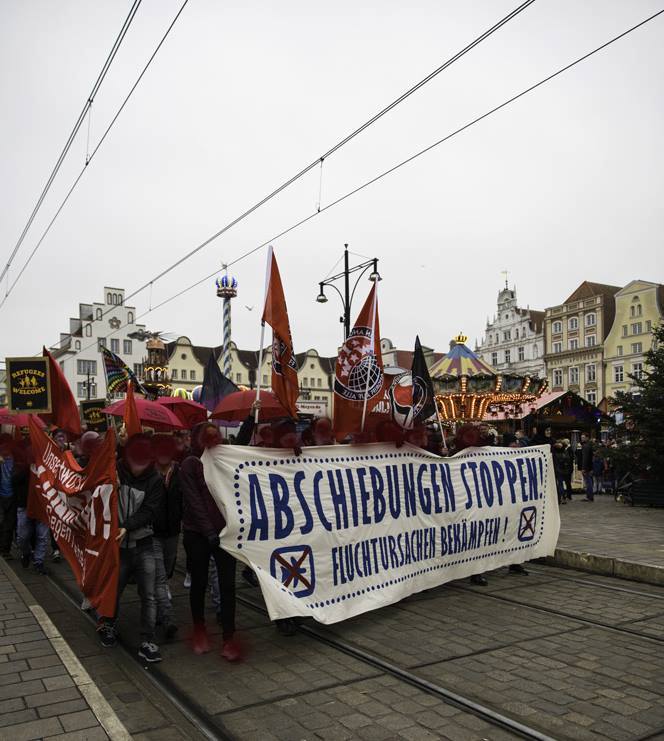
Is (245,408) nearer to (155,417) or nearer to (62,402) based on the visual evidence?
(155,417)

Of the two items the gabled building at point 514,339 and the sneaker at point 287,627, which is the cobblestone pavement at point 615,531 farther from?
the gabled building at point 514,339

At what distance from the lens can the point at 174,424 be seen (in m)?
8.52

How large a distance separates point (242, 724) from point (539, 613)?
145 inches

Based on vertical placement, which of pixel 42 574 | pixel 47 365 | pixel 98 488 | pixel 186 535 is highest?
pixel 47 365

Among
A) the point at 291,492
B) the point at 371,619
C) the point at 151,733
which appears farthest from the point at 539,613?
the point at 151,733

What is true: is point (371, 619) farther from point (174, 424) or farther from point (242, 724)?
point (174, 424)

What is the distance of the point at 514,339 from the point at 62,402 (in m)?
71.6

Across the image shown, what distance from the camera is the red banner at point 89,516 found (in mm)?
5418

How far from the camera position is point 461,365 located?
21.7m

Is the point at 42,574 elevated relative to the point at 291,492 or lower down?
lower down

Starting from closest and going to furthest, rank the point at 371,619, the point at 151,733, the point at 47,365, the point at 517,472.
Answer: the point at 151,733 → the point at 371,619 → the point at 517,472 → the point at 47,365

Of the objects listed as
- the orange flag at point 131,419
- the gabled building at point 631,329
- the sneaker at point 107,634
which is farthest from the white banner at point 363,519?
the gabled building at point 631,329

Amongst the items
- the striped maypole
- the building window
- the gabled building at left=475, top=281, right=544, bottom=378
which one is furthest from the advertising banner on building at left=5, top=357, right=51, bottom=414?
the gabled building at left=475, top=281, right=544, bottom=378

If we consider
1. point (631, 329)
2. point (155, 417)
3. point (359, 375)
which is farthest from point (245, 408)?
point (631, 329)
